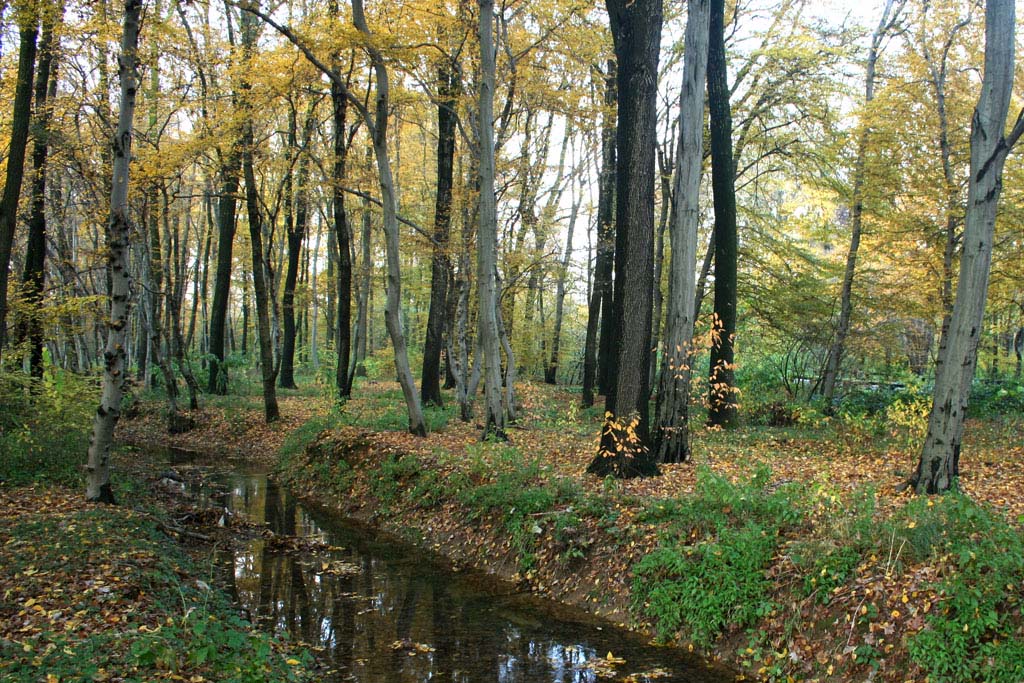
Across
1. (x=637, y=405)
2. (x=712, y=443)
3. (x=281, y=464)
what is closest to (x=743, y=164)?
(x=712, y=443)

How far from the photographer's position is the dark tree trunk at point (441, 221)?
49.6 ft

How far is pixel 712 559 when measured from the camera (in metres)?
6.23

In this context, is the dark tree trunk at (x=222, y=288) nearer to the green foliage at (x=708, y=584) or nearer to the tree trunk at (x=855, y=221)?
the tree trunk at (x=855, y=221)

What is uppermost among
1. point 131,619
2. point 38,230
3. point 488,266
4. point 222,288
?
point 38,230

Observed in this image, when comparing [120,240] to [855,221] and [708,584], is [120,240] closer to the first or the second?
[708,584]

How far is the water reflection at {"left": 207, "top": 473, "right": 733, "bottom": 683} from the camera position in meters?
5.59

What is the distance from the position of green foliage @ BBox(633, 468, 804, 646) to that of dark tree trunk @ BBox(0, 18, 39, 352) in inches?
365

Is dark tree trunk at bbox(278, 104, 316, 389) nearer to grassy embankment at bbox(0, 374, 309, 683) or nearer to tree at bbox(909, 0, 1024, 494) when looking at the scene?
grassy embankment at bbox(0, 374, 309, 683)

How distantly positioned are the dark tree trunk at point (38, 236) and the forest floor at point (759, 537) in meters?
5.85

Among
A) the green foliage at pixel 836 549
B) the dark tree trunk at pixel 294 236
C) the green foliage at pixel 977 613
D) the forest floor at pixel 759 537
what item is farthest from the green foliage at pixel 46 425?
the green foliage at pixel 977 613

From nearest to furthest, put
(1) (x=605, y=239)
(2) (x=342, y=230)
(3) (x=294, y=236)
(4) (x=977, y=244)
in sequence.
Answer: (4) (x=977, y=244), (2) (x=342, y=230), (1) (x=605, y=239), (3) (x=294, y=236)

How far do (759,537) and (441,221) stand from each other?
11274 mm

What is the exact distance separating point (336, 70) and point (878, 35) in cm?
1255

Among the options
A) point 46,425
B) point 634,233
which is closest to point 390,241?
point 634,233
